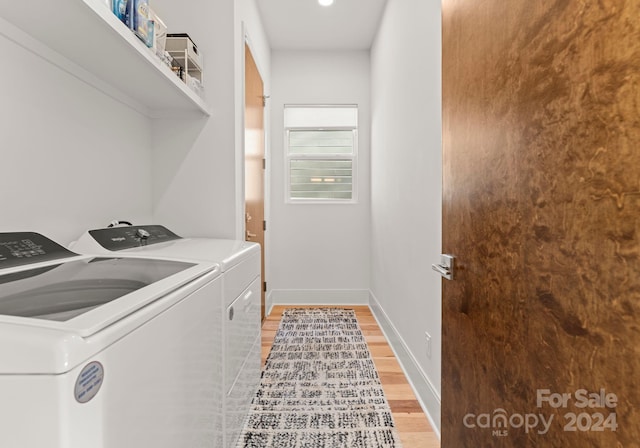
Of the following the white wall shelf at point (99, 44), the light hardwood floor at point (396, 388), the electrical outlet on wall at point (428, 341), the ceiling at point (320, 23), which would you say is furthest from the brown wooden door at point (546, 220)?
the ceiling at point (320, 23)

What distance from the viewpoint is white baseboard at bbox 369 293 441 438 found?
5.64 feet

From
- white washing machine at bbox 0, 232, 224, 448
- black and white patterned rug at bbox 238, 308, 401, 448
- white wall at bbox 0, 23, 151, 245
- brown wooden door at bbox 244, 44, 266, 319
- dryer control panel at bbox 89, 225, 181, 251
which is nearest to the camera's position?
white washing machine at bbox 0, 232, 224, 448

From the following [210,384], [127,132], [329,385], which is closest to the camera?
[210,384]

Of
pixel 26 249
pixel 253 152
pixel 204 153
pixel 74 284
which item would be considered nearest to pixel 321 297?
pixel 253 152

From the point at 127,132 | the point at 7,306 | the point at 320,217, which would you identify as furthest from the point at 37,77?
the point at 320,217

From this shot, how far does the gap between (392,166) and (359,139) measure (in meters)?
1.31

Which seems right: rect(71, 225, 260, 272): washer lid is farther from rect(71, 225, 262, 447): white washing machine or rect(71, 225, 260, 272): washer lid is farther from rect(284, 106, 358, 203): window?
rect(284, 106, 358, 203): window

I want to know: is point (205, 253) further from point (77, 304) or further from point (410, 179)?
point (410, 179)

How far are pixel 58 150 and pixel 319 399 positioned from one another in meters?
1.70

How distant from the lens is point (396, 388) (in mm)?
2119

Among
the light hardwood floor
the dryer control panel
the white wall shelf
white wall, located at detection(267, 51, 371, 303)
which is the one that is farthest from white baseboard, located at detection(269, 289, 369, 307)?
the white wall shelf

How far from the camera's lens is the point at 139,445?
2.22 ft

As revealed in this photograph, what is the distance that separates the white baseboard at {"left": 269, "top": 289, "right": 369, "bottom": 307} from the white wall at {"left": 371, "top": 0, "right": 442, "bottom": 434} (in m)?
0.60

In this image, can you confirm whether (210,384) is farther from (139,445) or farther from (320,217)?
(320,217)
